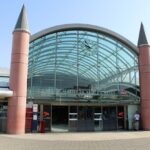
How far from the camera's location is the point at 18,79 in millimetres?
23750

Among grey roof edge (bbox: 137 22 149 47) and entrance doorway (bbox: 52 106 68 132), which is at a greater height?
grey roof edge (bbox: 137 22 149 47)

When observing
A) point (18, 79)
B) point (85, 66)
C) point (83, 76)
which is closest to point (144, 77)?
point (83, 76)

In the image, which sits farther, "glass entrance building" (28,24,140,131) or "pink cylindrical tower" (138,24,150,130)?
"pink cylindrical tower" (138,24,150,130)

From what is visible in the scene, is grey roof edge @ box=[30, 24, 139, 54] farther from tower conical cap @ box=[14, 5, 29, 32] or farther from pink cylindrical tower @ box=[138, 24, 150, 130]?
tower conical cap @ box=[14, 5, 29, 32]

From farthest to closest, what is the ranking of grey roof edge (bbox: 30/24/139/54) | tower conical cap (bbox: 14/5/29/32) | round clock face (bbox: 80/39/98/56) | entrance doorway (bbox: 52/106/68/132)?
1. round clock face (bbox: 80/39/98/56)
2. entrance doorway (bbox: 52/106/68/132)
3. grey roof edge (bbox: 30/24/139/54)
4. tower conical cap (bbox: 14/5/29/32)

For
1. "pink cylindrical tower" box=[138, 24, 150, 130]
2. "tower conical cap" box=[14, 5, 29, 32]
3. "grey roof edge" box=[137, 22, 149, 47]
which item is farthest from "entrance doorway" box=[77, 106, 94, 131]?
"tower conical cap" box=[14, 5, 29, 32]

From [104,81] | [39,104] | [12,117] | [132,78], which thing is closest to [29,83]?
[39,104]

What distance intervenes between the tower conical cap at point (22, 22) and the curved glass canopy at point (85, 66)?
8.32 ft

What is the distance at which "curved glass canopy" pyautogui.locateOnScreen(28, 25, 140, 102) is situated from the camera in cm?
2806

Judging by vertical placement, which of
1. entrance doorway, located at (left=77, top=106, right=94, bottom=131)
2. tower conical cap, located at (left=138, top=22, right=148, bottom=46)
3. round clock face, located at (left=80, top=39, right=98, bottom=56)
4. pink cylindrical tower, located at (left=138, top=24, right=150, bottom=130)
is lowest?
entrance doorway, located at (left=77, top=106, right=94, bottom=131)

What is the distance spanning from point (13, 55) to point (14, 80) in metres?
2.08

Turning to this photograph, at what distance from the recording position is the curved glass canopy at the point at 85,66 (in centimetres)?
2806

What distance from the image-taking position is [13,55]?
958 inches

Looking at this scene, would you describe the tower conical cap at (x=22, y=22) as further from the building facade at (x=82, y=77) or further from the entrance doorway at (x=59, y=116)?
the entrance doorway at (x=59, y=116)
